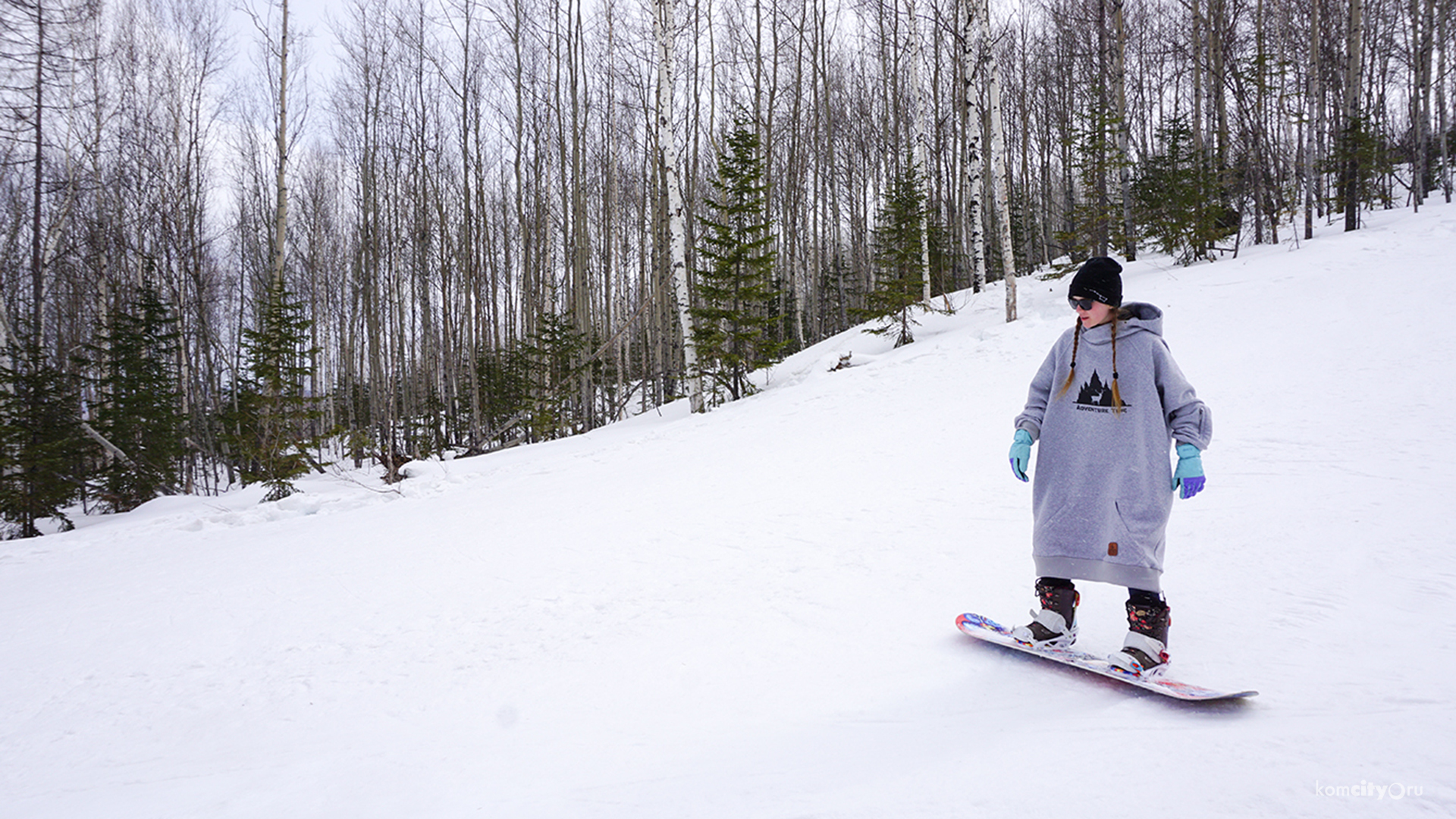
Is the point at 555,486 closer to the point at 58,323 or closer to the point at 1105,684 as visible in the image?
the point at 1105,684

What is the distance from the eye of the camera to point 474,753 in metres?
2.05

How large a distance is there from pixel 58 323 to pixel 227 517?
2353 cm

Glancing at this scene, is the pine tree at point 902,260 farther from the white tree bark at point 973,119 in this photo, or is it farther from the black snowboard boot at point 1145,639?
Result: the black snowboard boot at point 1145,639

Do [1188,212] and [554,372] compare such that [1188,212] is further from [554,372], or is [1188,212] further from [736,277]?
[554,372]

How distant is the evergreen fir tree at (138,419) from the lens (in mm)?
11859

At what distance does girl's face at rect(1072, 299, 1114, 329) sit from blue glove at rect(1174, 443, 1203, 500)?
A: 0.60 metres

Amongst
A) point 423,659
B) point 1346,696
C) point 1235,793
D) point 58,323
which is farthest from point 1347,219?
point 58,323

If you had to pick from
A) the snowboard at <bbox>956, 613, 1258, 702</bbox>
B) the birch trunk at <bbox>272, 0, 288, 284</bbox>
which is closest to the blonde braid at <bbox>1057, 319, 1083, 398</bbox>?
the snowboard at <bbox>956, 613, 1258, 702</bbox>

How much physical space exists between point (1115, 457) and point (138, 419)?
1686cm

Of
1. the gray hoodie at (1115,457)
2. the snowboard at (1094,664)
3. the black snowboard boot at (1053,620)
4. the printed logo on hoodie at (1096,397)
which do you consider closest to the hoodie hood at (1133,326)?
the gray hoodie at (1115,457)

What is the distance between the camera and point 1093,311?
8.71 ft

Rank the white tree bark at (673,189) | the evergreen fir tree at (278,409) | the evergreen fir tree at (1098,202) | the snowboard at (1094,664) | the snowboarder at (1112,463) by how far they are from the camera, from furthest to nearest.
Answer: the evergreen fir tree at (1098,202)
the white tree bark at (673,189)
the evergreen fir tree at (278,409)
the snowboarder at (1112,463)
the snowboard at (1094,664)

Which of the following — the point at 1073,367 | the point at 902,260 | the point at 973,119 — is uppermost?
the point at 973,119

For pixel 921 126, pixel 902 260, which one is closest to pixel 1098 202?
pixel 921 126
